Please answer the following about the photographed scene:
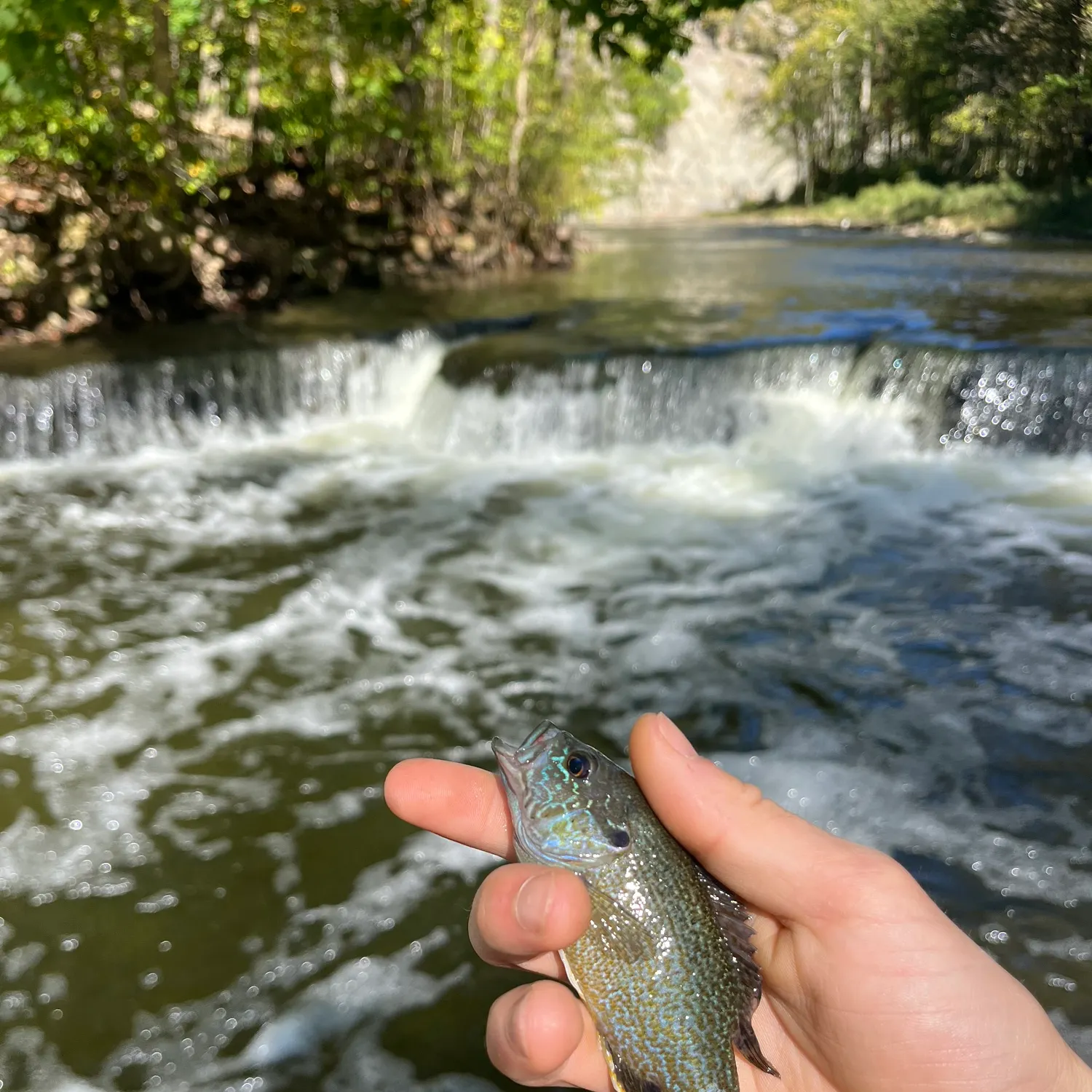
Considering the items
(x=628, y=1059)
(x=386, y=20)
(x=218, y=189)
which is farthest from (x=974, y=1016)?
(x=218, y=189)

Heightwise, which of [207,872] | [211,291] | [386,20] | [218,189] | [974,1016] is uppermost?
[386,20]

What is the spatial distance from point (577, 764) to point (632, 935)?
13.1 inches

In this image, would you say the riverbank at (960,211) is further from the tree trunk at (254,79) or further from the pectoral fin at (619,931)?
the pectoral fin at (619,931)

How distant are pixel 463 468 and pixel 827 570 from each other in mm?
4121

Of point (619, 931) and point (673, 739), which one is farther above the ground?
point (673, 739)

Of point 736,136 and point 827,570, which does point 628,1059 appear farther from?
point 736,136

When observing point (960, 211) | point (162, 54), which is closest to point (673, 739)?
point (162, 54)

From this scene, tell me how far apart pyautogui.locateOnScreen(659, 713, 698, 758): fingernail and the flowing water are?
60.5 inches

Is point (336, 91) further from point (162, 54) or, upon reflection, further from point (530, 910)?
point (530, 910)

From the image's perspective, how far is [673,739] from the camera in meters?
1.88

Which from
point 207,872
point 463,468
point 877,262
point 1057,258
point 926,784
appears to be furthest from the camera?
point 877,262

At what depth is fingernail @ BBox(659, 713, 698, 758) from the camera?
1.87 metres

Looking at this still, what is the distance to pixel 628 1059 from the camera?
1626 mm

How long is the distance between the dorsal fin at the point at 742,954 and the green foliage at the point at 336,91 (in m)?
6.00
